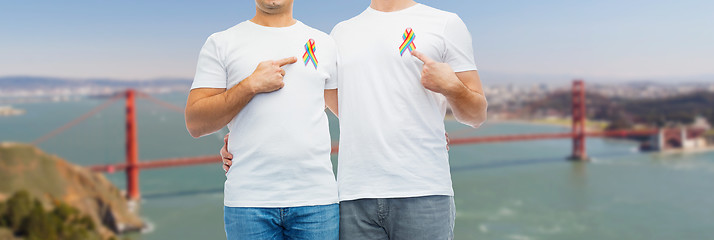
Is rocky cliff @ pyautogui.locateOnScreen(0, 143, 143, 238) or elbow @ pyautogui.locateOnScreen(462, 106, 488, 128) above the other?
elbow @ pyautogui.locateOnScreen(462, 106, 488, 128)

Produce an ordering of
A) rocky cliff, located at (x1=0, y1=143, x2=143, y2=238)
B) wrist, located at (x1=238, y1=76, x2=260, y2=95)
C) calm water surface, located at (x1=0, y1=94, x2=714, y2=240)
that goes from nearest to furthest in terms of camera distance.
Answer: wrist, located at (x1=238, y1=76, x2=260, y2=95) → rocky cliff, located at (x1=0, y1=143, x2=143, y2=238) → calm water surface, located at (x1=0, y1=94, x2=714, y2=240)

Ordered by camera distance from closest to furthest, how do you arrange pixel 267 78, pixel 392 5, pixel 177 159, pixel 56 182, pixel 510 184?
1. pixel 267 78
2. pixel 392 5
3. pixel 177 159
4. pixel 56 182
5. pixel 510 184

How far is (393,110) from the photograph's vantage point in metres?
0.85

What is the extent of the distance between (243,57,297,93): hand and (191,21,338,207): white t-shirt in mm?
19

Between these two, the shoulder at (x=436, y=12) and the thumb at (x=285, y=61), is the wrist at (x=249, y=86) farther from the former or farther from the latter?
the shoulder at (x=436, y=12)

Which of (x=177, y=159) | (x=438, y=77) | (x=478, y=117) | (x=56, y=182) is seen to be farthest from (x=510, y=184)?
(x=438, y=77)

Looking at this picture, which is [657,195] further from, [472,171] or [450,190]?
[450,190]

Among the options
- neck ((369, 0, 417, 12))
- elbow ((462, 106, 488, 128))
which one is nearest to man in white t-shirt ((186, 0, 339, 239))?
neck ((369, 0, 417, 12))

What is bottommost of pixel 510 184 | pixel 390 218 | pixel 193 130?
pixel 510 184

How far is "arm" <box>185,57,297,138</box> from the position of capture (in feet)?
2.65

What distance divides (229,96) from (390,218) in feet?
0.91

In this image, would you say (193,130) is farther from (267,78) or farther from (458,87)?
(458,87)

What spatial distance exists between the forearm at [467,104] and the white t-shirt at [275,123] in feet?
0.60

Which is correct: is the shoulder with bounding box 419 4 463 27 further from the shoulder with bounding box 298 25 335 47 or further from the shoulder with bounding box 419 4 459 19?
the shoulder with bounding box 298 25 335 47
